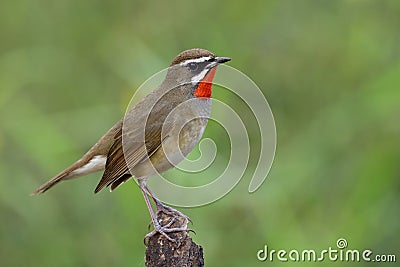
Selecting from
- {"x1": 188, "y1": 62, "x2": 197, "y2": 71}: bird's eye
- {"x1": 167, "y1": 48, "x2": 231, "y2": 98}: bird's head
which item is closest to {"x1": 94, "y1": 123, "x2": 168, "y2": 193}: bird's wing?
{"x1": 167, "y1": 48, "x2": 231, "y2": 98}: bird's head

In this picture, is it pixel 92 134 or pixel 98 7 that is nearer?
pixel 92 134

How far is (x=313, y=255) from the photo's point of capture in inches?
360

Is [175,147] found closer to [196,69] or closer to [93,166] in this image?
[196,69]

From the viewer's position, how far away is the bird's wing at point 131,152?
8508 millimetres

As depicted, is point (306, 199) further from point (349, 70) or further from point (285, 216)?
point (349, 70)

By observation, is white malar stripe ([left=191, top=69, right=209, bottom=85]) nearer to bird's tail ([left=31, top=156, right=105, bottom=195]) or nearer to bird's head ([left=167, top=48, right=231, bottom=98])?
bird's head ([left=167, top=48, right=231, bottom=98])

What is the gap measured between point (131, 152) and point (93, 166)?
1.91 ft

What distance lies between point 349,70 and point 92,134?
2.52 metres

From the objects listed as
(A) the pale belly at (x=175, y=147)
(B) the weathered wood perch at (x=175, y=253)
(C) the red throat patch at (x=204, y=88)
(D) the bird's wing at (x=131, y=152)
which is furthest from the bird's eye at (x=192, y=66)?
(B) the weathered wood perch at (x=175, y=253)

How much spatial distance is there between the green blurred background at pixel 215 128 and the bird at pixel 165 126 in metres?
0.78

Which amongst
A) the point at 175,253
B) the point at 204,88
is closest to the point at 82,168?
the point at 204,88

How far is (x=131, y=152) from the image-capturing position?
339 inches

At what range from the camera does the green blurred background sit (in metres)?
9.49

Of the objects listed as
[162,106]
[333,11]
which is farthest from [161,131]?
[333,11]
